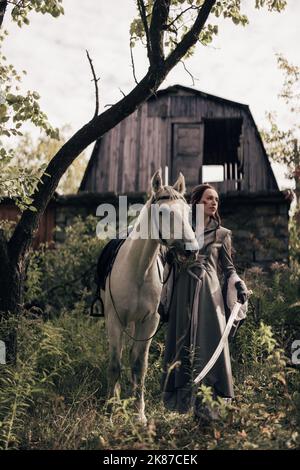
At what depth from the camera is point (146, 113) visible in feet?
53.3

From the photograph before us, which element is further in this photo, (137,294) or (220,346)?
(137,294)

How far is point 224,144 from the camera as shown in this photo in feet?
61.2

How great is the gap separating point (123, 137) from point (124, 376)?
10.3 metres

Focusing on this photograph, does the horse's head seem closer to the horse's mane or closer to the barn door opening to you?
the horse's mane

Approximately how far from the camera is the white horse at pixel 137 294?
5531 millimetres

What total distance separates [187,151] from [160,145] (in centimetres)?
76

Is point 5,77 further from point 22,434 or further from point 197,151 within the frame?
point 197,151

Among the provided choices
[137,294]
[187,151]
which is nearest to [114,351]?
[137,294]

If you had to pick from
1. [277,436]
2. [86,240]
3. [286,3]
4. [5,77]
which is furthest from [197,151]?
[277,436]

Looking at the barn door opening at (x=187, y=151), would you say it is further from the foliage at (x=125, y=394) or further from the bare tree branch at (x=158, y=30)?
the bare tree branch at (x=158, y=30)

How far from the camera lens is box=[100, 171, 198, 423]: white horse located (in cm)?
553

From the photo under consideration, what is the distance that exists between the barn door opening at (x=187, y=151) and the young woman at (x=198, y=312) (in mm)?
10432

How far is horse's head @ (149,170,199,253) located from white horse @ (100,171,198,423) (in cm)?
1

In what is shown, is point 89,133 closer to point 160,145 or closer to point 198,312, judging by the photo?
point 198,312
